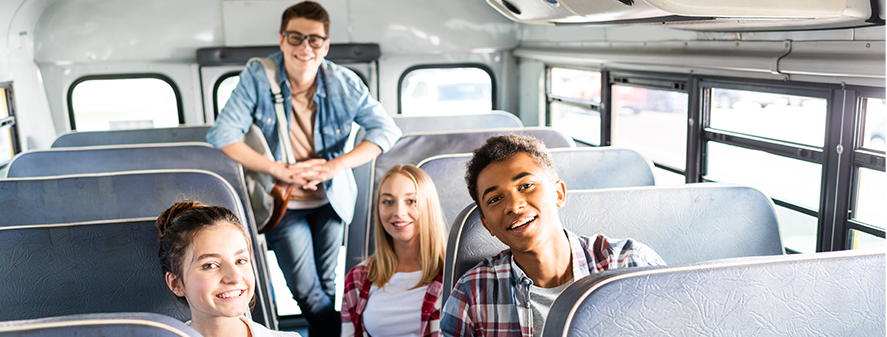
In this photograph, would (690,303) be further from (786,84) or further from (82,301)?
(786,84)

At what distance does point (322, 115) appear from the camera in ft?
9.47

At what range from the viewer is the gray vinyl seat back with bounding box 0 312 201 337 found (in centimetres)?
99

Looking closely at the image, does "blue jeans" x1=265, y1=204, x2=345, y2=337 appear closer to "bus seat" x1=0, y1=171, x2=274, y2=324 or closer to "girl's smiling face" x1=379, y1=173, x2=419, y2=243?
"bus seat" x1=0, y1=171, x2=274, y2=324

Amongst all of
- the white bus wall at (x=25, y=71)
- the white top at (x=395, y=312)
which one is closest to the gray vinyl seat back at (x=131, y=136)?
the white bus wall at (x=25, y=71)

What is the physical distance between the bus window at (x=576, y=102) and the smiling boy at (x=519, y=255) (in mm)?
2927

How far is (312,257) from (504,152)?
161 centimetres

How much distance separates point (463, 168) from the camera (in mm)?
2760

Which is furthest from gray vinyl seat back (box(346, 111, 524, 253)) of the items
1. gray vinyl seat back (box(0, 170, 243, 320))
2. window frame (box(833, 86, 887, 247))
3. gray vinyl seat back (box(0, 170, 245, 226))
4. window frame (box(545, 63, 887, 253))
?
gray vinyl seat back (box(0, 170, 243, 320))

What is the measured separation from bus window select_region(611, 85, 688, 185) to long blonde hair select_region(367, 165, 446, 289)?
175 centimetres

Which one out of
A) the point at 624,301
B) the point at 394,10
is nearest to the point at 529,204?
the point at 624,301

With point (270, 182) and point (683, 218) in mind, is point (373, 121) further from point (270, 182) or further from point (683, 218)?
point (683, 218)

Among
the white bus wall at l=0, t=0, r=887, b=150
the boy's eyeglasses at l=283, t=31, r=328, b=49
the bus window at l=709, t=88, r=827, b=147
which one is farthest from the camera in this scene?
the white bus wall at l=0, t=0, r=887, b=150

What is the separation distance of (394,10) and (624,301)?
4966 mm

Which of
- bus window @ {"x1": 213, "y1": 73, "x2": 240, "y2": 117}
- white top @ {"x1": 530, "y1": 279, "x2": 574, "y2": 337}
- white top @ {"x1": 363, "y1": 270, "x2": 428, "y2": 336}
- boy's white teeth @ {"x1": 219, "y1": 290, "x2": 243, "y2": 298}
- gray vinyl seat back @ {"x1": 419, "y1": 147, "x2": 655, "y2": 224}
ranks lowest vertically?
white top @ {"x1": 363, "y1": 270, "x2": 428, "y2": 336}
